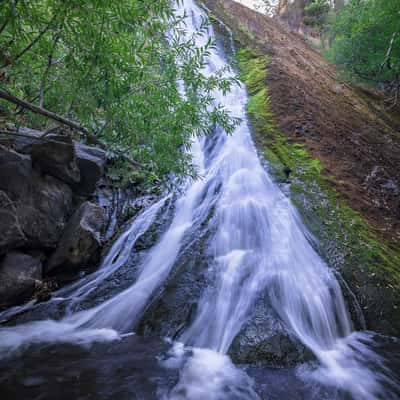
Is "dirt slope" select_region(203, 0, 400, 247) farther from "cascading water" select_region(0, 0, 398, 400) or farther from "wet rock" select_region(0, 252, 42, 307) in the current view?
"wet rock" select_region(0, 252, 42, 307)

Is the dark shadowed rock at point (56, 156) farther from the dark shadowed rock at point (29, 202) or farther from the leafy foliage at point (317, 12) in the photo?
the leafy foliage at point (317, 12)

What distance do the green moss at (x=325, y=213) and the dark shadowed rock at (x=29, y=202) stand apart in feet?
14.0

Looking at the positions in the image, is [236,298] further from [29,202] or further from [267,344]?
[29,202]

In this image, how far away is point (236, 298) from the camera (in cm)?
407

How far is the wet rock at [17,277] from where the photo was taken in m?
4.22

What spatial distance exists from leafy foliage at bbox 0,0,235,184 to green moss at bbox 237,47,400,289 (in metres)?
1.97

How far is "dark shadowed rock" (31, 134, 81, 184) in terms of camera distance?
530 cm

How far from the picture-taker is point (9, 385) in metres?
2.83

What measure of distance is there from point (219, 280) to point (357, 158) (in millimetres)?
4667

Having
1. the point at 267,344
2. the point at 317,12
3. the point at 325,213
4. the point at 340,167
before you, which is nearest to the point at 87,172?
the point at 325,213

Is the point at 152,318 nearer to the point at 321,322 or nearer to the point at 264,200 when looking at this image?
the point at 321,322

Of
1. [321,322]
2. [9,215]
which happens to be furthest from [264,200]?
[9,215]

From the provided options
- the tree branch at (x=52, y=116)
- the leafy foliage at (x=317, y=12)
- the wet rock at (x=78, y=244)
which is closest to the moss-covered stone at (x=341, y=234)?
the tree branch at (x=52, y=116)

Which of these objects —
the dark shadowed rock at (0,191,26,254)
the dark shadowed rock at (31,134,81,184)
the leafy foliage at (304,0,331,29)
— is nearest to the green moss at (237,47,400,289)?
the dark shadowed rock at (31,134,81,184)
